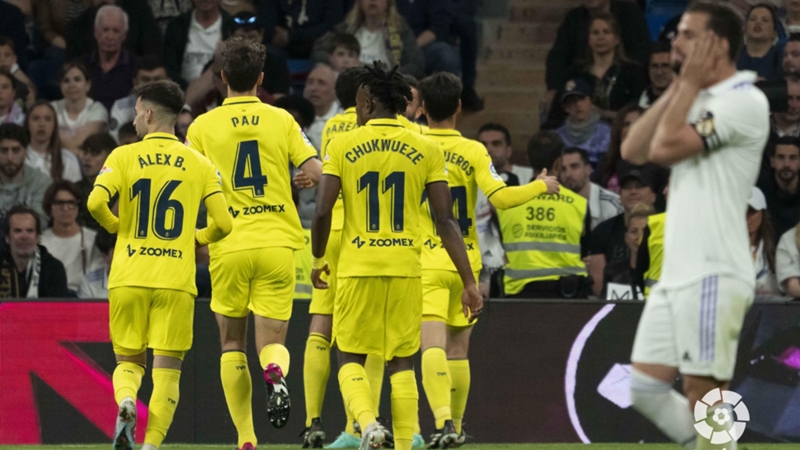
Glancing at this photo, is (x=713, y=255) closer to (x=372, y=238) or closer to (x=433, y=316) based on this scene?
(x=372, y=238)

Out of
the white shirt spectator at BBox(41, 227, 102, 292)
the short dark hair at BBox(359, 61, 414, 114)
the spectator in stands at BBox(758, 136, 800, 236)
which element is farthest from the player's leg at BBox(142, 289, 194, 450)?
the spectator in stands at BBox(758, 136, 800, 236)

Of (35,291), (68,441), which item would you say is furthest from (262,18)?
(68,441)

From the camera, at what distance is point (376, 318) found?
6887 mm

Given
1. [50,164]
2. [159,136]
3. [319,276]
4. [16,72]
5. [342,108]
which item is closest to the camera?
[159,136]

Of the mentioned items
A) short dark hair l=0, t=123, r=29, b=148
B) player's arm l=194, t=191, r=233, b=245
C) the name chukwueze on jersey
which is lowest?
player's arm l=194, t=191, r=233, b=245

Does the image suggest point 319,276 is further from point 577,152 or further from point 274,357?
point 577,152

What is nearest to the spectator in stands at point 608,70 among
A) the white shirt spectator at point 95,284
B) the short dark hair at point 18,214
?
the white shirt spectator at point 95,284

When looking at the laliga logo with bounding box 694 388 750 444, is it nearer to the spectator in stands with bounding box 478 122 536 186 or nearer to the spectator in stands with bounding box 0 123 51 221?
the spectator in stands with bounding box 478 122 536 186

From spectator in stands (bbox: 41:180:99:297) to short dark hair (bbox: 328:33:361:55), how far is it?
3.03 m

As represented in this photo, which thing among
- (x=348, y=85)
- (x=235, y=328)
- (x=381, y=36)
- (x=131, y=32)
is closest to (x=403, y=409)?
(x=235, y=328)

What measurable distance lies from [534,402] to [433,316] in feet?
6.51

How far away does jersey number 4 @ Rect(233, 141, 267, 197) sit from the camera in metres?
7.66

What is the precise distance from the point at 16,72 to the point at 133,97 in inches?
54.9

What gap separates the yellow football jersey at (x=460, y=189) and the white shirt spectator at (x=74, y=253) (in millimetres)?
3622
